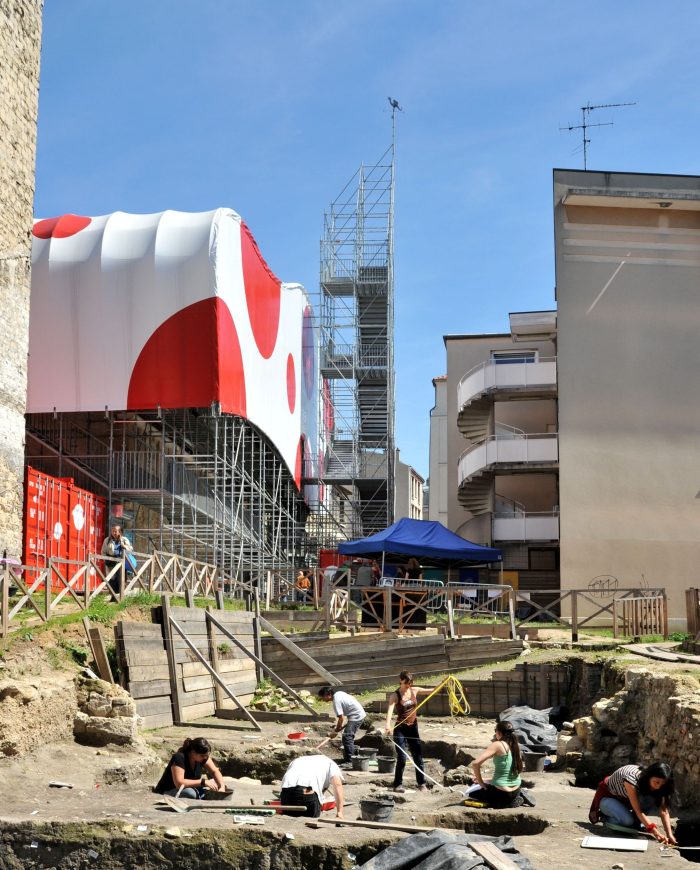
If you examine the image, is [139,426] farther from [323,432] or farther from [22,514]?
[323,432]

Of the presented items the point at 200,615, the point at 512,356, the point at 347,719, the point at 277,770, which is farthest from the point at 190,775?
the point at 512,356

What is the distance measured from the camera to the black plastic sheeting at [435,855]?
8164mm

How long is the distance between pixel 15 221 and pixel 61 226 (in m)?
7.56

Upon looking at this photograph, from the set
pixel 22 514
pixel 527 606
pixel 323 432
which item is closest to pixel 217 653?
pixel 22 514

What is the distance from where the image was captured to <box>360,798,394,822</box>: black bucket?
34.0 feet

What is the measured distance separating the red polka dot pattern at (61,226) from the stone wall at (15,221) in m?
6.22

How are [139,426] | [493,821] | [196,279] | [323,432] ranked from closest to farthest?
[493,821], [196,279], [139,426], [323,432]

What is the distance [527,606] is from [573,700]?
1290 cm

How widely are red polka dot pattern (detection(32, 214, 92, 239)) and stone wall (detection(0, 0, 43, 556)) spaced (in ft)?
20.4

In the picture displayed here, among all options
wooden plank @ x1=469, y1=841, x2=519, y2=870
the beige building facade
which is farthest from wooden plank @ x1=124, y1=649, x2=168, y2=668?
the beige building facade

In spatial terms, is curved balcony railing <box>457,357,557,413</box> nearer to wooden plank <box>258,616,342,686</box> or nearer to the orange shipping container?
the orange shipping container

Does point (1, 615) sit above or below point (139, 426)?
below

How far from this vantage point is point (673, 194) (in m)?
32.7

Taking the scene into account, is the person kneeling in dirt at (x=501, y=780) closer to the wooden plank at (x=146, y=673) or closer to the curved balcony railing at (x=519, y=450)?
the wooden plank at (x=146, y=673)
